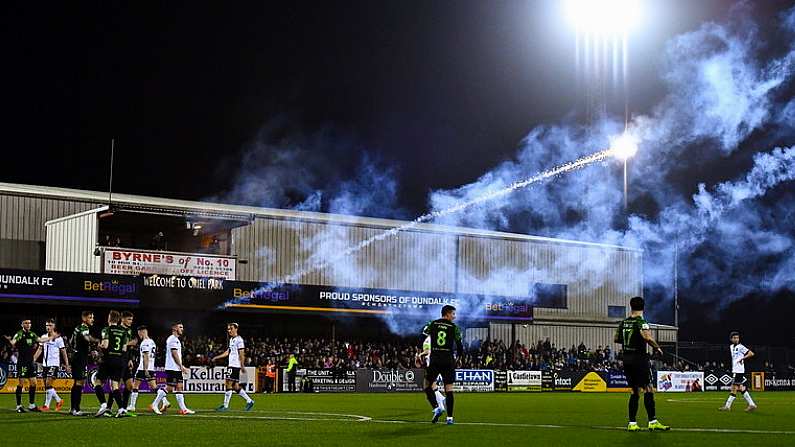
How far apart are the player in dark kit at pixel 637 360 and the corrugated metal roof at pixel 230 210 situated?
3662cm

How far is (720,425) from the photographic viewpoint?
21.9 meters

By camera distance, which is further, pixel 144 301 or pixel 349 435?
pixel 144 301

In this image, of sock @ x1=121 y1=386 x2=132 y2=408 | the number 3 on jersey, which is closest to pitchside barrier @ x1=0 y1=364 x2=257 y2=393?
sock @ x1=121 y1=386 x2=132 y2=408

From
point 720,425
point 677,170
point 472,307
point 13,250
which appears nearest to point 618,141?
point 677,170

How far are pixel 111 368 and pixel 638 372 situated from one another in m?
11.4

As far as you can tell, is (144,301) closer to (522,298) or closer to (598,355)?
(522,298)

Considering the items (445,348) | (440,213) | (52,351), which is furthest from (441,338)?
(440,213)

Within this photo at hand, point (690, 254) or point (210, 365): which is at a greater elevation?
point (690, 254)

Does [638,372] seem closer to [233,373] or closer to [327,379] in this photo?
[233,373]

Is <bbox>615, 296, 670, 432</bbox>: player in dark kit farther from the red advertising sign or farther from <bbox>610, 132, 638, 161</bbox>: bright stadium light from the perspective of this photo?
the red advertising sign

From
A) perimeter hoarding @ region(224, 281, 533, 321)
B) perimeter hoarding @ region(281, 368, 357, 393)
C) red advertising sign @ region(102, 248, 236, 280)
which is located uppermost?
red advertising sign @ region(102, 248, 236, 280)

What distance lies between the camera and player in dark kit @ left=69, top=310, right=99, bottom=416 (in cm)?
2336

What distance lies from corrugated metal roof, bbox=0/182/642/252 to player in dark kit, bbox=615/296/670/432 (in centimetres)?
3662

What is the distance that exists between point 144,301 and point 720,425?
33.1m
